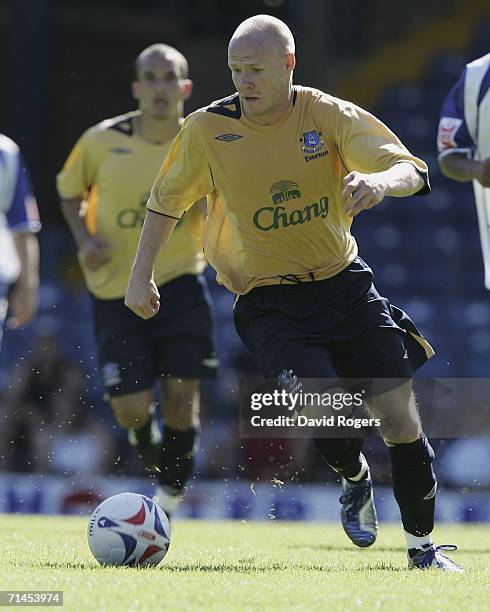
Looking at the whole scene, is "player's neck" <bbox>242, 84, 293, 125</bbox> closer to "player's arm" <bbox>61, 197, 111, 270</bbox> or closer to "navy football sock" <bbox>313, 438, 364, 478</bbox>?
"navy football sock" <bbox>313, 438, 364, 478</bbox>

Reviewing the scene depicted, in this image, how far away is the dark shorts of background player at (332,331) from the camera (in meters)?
6.29

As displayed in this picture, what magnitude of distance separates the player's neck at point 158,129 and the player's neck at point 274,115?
263 centimetres

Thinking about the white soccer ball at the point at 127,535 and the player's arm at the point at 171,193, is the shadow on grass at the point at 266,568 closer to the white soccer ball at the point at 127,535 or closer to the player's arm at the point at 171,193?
the white soccer ball at the point at 127,535

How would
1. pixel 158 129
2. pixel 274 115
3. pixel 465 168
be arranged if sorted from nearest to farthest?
1. pixel 274 115
2. pixel 465 168
3. pixel 158 129

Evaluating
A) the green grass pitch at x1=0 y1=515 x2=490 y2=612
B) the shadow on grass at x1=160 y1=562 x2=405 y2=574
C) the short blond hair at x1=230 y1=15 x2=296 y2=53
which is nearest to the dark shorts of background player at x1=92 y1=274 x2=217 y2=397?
the green grass pitch at x1=0 y1=515 x2=490 y2=612

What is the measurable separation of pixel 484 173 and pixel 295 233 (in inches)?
74.3

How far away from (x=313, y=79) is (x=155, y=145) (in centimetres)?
1119

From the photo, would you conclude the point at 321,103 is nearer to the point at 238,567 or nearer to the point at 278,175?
the point at 278,175

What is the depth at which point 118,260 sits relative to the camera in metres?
8.86

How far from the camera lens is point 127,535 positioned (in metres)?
6.09

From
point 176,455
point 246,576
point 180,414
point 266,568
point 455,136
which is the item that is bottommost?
point 176,455

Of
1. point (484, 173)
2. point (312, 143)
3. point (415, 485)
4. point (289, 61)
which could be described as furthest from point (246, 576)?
point (484, 173)

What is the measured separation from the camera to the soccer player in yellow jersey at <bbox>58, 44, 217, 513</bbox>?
343 inches

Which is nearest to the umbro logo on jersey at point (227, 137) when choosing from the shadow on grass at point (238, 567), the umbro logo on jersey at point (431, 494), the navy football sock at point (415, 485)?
the navy football sock at point (415, 485)
